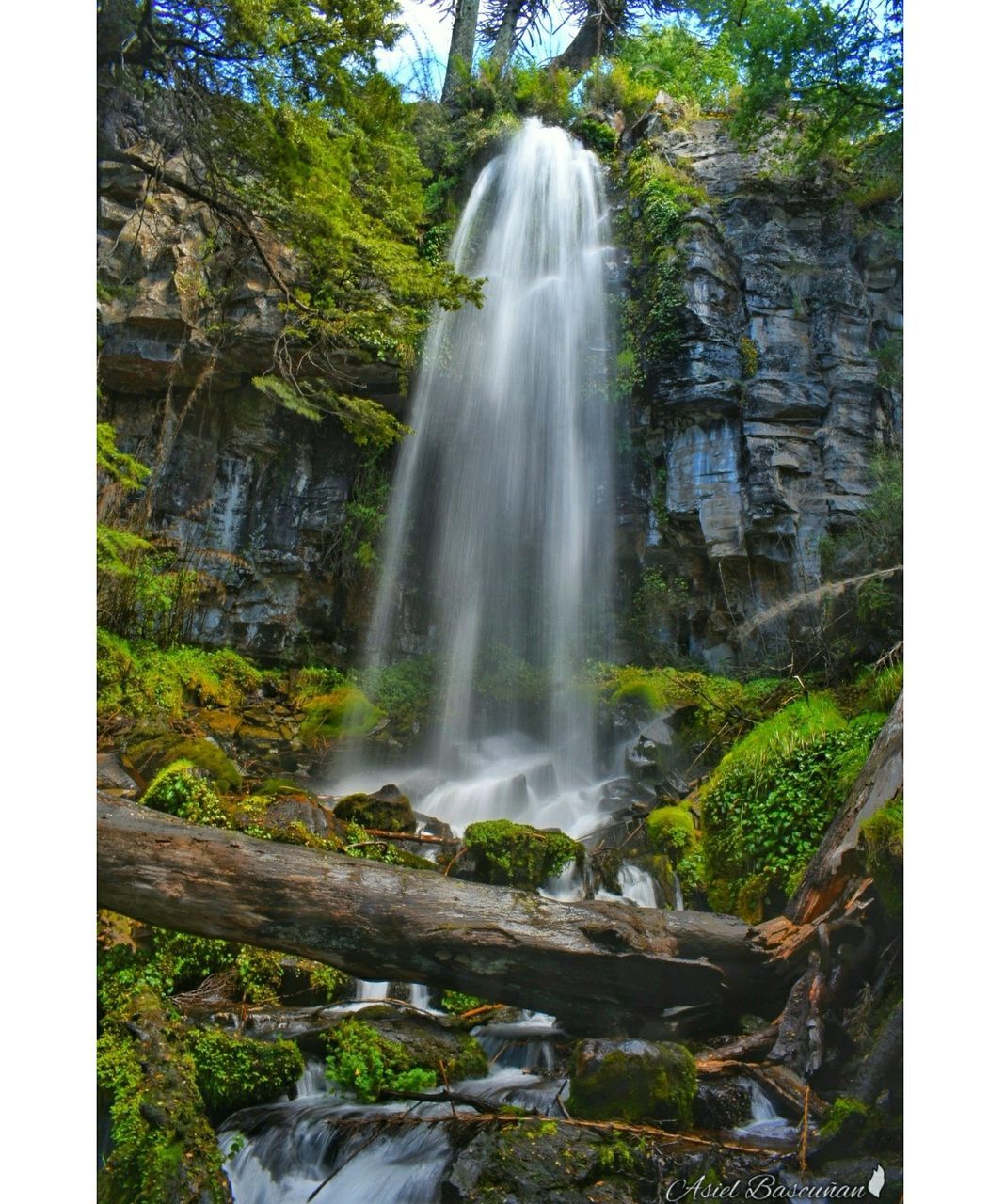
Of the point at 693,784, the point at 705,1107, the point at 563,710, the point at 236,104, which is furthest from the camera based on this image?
the point at 563,710

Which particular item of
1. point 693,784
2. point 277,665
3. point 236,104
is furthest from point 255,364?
point 693,784

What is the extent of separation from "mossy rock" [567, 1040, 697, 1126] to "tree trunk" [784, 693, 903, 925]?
2.03ft

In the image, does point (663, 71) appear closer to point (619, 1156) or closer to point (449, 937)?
point (449, 937)

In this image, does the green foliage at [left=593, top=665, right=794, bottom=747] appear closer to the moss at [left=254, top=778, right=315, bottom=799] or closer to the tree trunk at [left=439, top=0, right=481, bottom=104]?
the moss at [left=254, top=778, right=315, bottom=799]

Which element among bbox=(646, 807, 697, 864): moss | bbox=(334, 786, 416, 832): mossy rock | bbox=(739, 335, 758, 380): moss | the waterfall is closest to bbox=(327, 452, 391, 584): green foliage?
the waterfall

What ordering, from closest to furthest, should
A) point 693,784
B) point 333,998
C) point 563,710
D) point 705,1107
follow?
point 705,1107
point 333,998
point 693,784
point 563,710

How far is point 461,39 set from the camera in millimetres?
3918

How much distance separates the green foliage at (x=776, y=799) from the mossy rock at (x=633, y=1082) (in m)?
0.79

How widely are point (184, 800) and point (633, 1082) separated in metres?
1.76

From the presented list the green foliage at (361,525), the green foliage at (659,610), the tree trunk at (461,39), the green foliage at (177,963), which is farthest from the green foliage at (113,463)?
the green foliage at (659,610)

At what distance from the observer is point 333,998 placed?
8.73 ft

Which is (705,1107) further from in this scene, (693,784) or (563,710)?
(563,710)

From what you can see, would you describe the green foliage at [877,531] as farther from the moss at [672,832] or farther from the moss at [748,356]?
the moss at [748,356]
